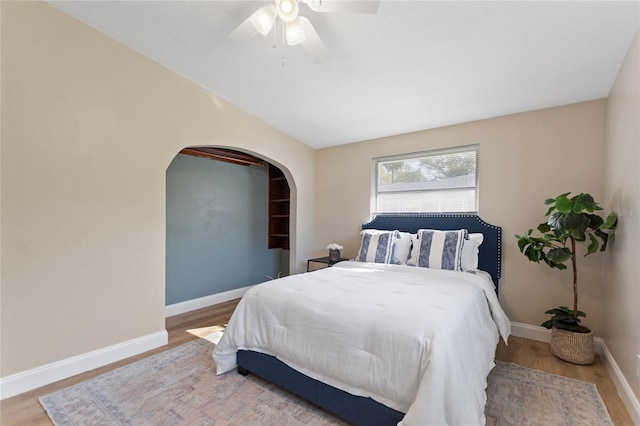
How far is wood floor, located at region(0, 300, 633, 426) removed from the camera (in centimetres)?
180

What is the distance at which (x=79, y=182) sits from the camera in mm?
2346

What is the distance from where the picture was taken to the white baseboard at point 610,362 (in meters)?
Result: 1.76

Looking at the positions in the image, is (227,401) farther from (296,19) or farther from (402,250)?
(296,19)

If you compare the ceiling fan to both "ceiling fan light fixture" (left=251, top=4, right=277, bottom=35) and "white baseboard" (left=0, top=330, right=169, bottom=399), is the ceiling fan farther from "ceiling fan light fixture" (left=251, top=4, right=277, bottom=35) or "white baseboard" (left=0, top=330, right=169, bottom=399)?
"white baseboard" (left=0, top=330, right=169, bottom=399)

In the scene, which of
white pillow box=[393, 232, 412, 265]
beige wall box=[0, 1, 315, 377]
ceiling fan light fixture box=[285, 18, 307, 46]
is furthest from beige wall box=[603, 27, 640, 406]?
beige wall box=[0, 1, 315, 377]

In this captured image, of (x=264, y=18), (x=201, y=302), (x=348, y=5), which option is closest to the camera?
(x=348, y=5)

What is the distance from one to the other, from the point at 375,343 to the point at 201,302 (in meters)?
3.23

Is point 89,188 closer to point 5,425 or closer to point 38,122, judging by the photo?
point 38,122

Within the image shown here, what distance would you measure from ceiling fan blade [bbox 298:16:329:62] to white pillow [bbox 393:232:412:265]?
7.23 feet

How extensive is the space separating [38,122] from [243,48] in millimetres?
1679

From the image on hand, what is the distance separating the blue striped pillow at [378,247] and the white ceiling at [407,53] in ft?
4.81

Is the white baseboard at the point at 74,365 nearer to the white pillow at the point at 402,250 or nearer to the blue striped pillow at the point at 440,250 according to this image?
the white pillow at the point at 402,250

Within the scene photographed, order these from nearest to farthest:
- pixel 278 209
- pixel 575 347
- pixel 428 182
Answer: pixel 575 347, pixel 428 182, pixel 278 209

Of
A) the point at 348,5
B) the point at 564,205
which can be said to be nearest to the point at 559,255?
the point at 564,205
